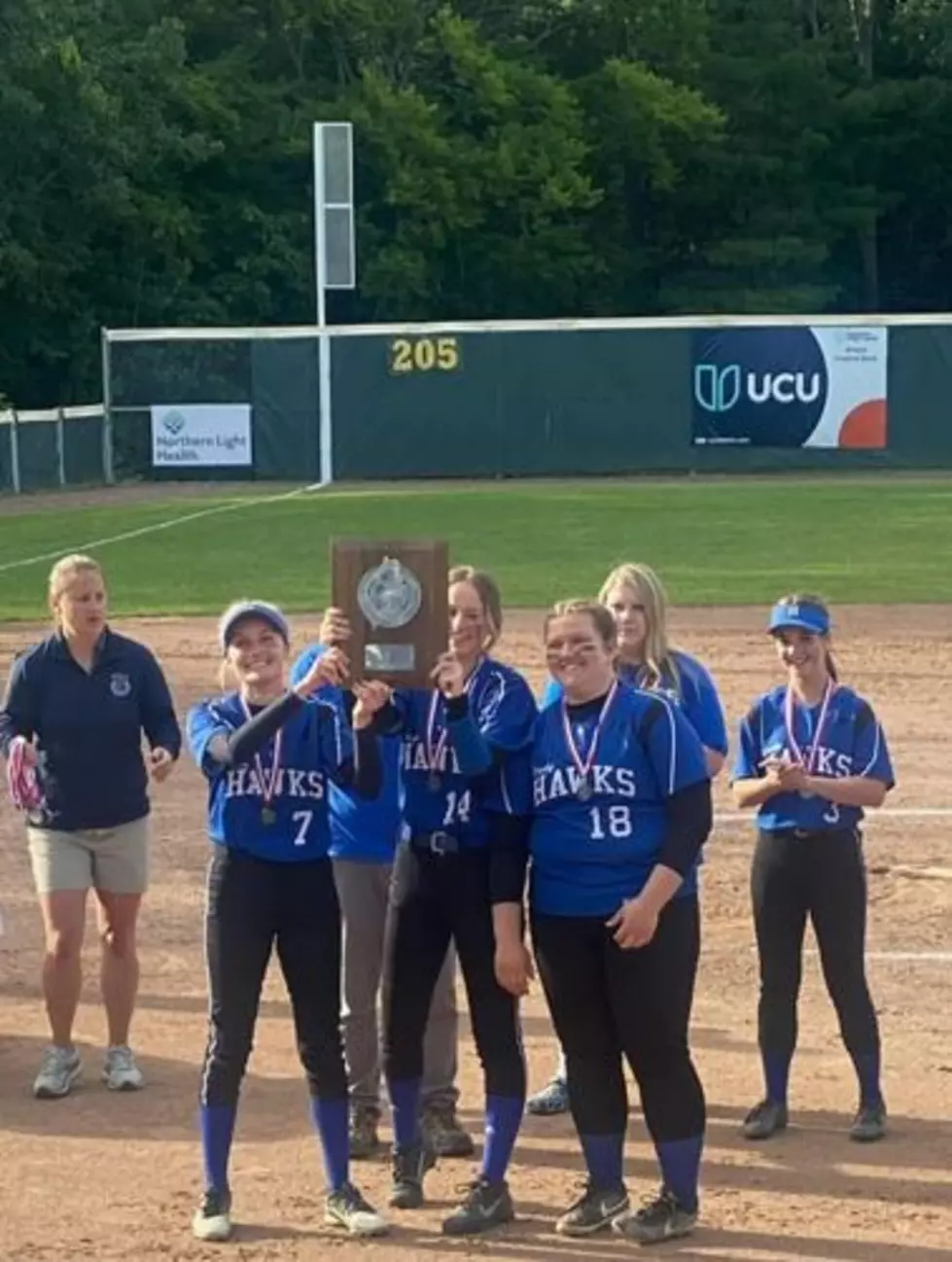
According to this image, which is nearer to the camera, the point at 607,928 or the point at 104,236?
the point at 607,928

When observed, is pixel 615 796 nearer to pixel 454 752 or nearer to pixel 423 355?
pixel 454 752

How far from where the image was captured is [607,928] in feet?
21.6

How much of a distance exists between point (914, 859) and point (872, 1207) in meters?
5.08

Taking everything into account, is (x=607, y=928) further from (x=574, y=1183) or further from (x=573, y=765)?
(x=574, y=1183)

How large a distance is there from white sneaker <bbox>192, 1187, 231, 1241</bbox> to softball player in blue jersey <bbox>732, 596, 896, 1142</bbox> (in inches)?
73.9

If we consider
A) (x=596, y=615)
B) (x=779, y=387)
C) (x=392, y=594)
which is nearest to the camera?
(x=392, y=594)

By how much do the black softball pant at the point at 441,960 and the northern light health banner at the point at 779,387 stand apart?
39646 millimetres

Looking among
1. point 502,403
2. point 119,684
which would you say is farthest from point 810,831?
point 502,403

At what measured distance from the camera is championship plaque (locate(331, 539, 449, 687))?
6492 mm

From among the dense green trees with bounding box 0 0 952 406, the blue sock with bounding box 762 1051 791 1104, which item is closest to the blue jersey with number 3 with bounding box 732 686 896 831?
the blue sock with bounding box 762 1051 791 1104

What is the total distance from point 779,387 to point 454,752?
40267mm

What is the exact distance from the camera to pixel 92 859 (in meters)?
8.52

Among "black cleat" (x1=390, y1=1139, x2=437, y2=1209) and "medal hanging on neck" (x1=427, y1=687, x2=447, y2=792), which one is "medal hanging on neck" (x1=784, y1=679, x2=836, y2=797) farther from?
"black cleat" (x1=390, y1=1139, x2=437, y2=1209)

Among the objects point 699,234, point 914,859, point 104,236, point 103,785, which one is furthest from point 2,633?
point 699,234
